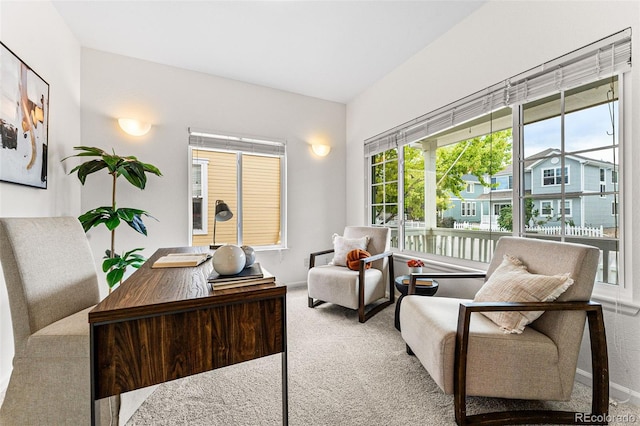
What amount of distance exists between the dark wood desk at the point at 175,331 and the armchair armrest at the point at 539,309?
0.85 meters

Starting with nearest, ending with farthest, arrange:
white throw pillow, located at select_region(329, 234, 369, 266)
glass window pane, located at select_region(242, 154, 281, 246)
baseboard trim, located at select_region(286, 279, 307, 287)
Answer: white throw pillow, located at select_region(329, 234, 369, 266), glass window pane, located at select_region(242, 154, 281, 246), baseboard trim, located at select_region(286, 279, 307, 287)

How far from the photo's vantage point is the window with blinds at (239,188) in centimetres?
339

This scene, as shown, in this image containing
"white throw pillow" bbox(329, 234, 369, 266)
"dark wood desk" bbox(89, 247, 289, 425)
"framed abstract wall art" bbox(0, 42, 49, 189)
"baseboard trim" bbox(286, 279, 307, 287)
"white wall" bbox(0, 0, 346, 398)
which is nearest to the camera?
"dark wood desk" bbox(89, 247, 289, 425)

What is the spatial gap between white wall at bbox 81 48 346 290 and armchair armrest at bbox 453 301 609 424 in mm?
2745

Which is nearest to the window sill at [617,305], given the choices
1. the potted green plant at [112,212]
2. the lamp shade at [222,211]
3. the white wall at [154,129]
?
the lamp shade at [222,211]

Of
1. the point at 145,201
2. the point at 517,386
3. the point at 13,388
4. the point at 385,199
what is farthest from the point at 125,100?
the point at 517,386

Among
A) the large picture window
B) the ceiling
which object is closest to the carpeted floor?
the large picture window

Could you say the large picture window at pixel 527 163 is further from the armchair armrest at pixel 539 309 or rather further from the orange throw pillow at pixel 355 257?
the orange throw pillow at pixel 355 257

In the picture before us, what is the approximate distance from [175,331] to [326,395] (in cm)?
107

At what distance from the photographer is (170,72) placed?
10.5ft

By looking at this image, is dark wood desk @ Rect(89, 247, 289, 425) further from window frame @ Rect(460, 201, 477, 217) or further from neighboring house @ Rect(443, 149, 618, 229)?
window frame @ Rect(460, 201, 477, 217)

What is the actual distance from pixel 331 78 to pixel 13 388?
3.67 meters

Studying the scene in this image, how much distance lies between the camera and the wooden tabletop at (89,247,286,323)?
2.82ft

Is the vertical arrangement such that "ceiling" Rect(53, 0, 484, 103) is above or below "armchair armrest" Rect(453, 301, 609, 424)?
above
